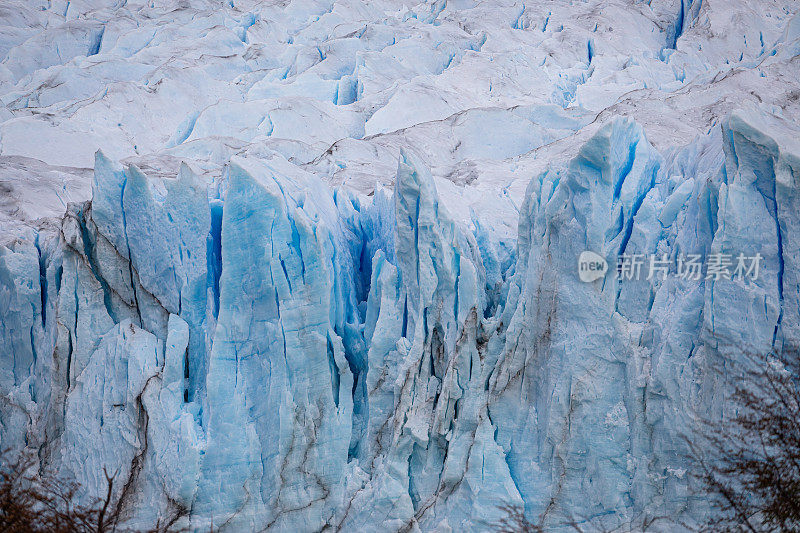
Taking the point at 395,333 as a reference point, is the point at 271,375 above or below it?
below

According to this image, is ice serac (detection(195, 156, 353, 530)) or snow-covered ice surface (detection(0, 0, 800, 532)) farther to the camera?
ice serac (detection(195, 156, 353, 530))

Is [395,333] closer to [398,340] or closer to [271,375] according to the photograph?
[398,340]

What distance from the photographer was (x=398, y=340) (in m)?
6.34

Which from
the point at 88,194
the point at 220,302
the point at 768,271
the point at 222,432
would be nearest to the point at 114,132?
the point at 88,194

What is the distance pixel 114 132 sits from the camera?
11922 mm

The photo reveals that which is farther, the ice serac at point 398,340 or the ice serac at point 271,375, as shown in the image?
the ice serac at point 271,375

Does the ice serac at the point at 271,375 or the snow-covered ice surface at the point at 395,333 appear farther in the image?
the ice serac at the point at 271,375

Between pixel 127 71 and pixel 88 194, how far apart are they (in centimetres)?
626

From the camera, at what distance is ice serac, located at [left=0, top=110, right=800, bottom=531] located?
18.1 feet

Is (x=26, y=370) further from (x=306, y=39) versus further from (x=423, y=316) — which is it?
(x=306, y=39)

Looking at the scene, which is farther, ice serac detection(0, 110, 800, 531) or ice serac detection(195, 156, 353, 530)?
ice serac detection(195, 156, 353, 530)

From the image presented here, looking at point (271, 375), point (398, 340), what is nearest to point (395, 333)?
point (398, 340)

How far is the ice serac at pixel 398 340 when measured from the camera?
18.1 feet

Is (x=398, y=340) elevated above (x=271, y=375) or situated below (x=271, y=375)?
above
